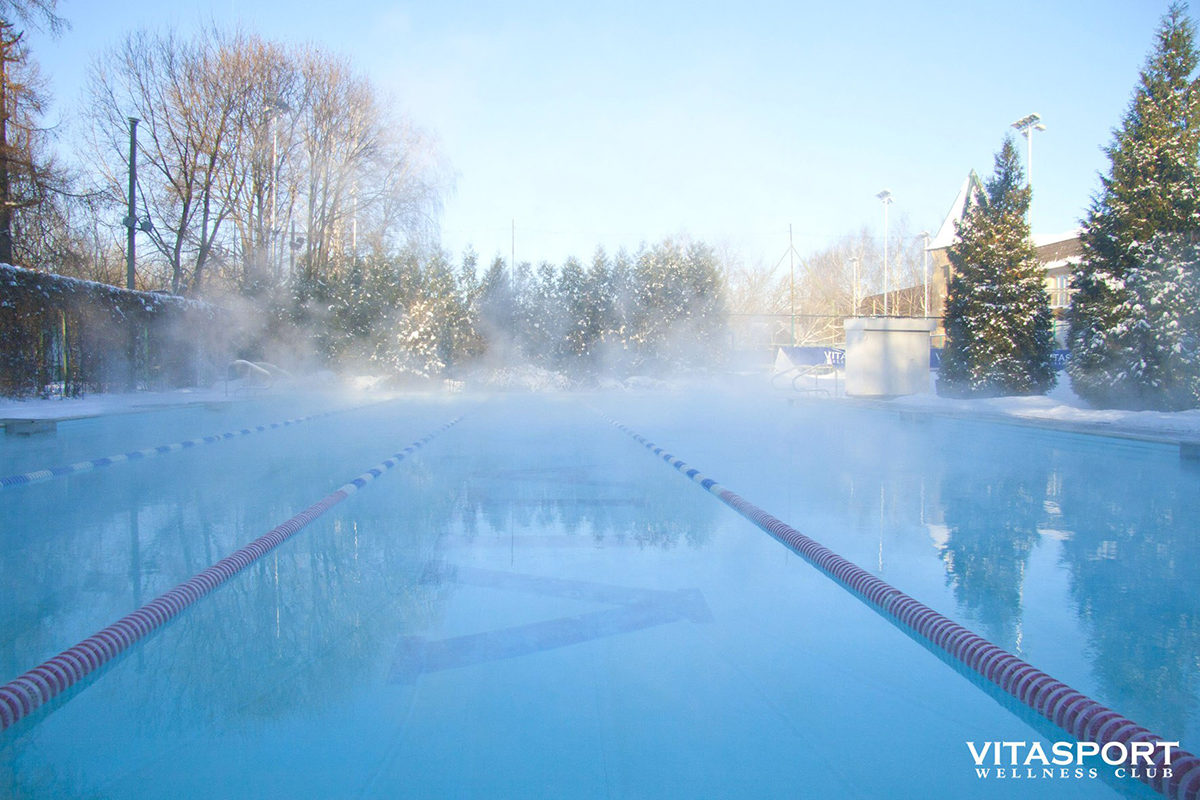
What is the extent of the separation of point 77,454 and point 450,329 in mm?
15230

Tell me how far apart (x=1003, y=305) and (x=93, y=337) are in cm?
1820

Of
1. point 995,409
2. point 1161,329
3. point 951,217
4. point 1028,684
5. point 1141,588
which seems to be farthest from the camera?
point 951,217

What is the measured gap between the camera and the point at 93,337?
14922 millimetres

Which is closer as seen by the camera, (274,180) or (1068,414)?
(1068,414)

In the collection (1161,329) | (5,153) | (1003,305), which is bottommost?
(1161,329)

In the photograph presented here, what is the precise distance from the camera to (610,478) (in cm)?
715

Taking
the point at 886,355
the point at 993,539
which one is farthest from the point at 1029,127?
the point at 993,539

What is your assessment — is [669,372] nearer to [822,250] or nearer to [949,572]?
[949,572]

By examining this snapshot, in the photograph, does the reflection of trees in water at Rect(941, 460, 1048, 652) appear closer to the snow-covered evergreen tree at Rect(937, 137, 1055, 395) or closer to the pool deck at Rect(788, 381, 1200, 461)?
the pool deck at Rect(788, 381, 1200, 461)

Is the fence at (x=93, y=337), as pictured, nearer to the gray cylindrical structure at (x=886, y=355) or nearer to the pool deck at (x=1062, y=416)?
the pool deck at (x=1062, y=416)

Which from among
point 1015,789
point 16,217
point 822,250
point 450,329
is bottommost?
point 1015,789

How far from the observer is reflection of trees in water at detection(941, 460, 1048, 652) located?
348 cm

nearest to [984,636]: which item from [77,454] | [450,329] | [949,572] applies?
[949,572]

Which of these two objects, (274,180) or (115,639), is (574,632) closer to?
(115,639)
